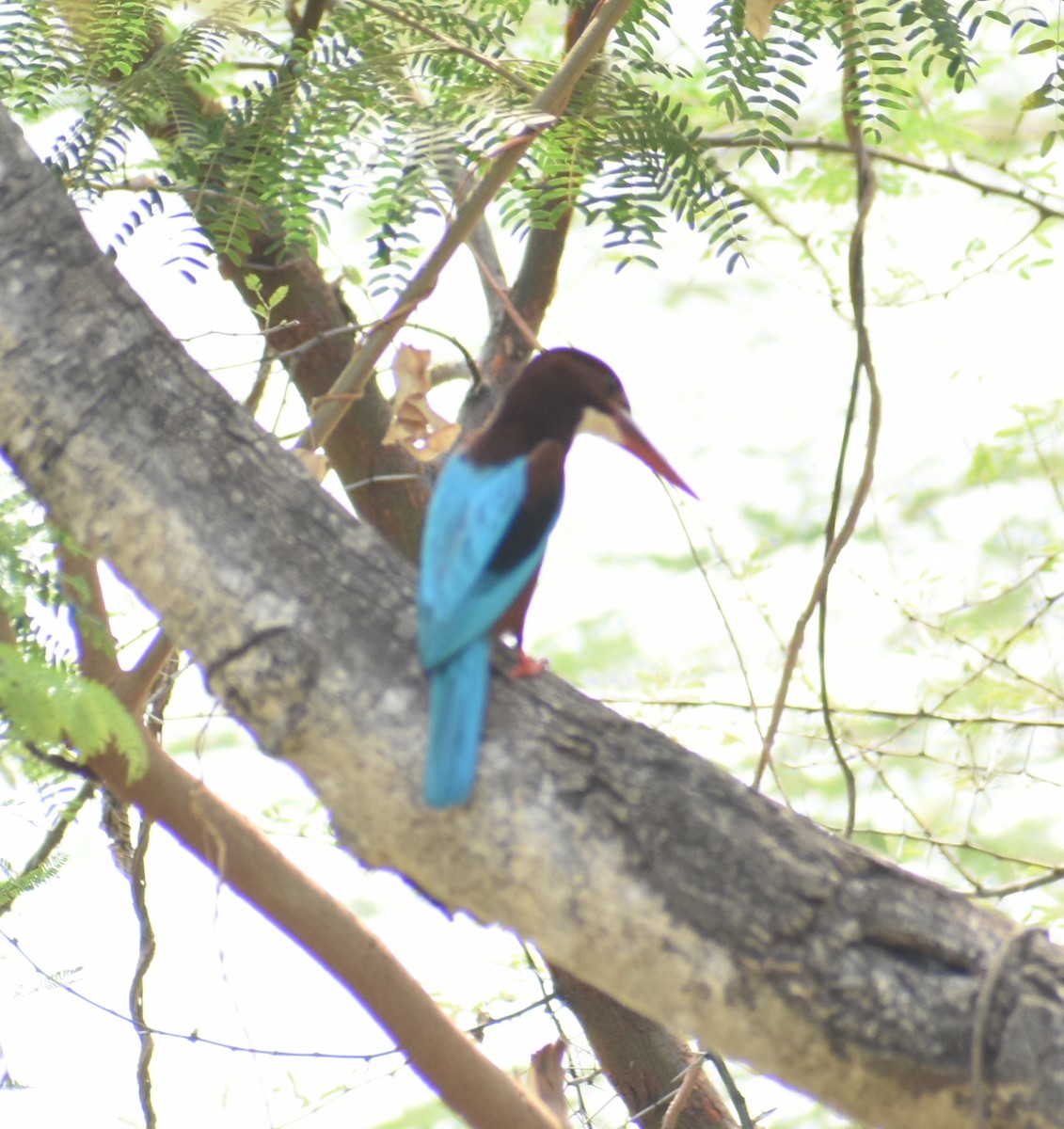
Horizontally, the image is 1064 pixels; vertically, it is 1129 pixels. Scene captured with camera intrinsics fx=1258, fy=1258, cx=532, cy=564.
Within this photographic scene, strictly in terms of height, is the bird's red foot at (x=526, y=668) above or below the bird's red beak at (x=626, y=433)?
below

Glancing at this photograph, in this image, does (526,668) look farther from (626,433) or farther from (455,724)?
(626,433)

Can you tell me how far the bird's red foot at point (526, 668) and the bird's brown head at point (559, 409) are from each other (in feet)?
1.15

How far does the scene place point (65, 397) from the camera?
68.7 inches

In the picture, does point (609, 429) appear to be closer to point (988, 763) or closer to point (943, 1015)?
point (943, 1015)

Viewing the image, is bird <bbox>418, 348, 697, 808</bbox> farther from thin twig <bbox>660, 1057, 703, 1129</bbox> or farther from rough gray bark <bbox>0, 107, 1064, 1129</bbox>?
thin twig <bbox>660, 1057, 703, 1129</bbox>

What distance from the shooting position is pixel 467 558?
1.76 m

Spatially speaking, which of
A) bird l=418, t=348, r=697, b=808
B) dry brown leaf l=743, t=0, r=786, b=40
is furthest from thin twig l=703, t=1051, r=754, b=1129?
dry brown leaf l=743, t=0, r=786, b=40

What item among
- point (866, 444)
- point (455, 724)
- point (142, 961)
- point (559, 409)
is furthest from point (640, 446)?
point (142, 961)

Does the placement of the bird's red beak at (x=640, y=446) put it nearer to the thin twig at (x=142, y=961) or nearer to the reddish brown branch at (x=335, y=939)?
the reddish brown branch at (x=335, y=939)

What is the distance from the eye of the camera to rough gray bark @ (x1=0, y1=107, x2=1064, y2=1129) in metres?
1.40

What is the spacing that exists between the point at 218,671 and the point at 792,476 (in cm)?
488

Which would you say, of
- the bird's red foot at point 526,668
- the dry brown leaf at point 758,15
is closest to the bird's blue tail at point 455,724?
the bird's red foot at point 526,668

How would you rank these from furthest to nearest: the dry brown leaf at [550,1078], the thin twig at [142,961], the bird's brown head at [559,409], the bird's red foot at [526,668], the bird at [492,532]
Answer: the thin twig at [142,961] < the dry brown leaf at [550,1078] < the bird's brown head at [559,409] < the bird's red foot at [526,668] < the bird at [492,532]

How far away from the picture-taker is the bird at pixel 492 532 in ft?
4.97
